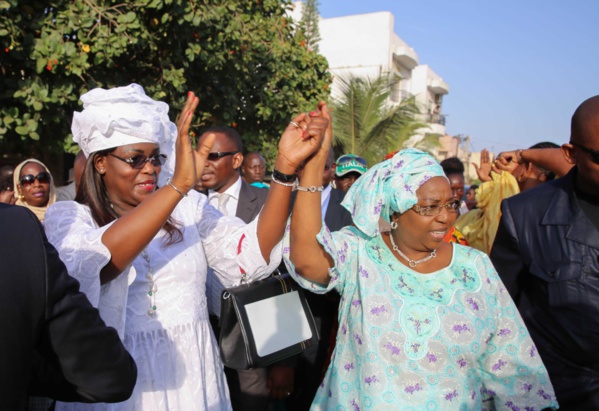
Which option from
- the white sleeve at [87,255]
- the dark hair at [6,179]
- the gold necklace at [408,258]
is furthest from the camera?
the dark hair at [6,179]

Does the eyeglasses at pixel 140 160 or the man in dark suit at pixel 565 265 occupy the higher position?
the eyeglasses at pixel 140 160

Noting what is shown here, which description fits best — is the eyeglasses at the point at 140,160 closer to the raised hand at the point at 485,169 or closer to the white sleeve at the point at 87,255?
the white sleeve at the point at 87,255

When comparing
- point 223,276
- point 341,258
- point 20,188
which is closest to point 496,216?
point 341,258

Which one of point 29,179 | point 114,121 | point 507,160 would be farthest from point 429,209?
point 29,179

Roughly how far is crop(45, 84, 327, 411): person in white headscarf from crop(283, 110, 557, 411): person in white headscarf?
0.13 metres

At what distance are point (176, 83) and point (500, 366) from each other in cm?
570

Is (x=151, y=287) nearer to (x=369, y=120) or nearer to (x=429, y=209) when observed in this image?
(x=429, y=209)

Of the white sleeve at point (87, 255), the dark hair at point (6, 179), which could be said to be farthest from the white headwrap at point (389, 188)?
the dark hair at point (6, 179)

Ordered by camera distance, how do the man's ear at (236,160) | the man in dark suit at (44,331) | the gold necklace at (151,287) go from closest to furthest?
1. the man in dark suit at (44,331)
2. the gold necklace at (151,287)
3. the man's ear at (236,160)

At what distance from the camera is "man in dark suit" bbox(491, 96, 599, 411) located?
8.11 ft

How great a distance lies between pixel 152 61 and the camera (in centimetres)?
735

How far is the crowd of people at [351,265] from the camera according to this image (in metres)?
2.00

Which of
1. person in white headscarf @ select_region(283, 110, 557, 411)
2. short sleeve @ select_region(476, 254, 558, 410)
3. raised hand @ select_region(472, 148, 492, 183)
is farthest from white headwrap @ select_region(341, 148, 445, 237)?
raised hand @ select_region(472, 148, 492, 183)

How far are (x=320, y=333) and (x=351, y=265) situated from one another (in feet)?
4.16
